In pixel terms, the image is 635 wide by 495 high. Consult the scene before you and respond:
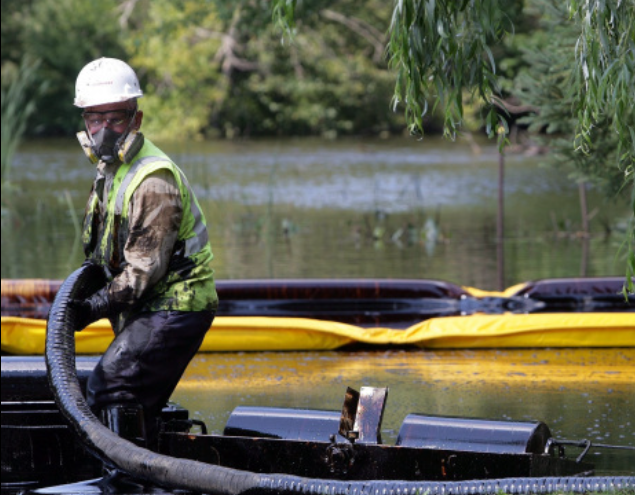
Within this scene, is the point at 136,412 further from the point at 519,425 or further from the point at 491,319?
the point at 491,319

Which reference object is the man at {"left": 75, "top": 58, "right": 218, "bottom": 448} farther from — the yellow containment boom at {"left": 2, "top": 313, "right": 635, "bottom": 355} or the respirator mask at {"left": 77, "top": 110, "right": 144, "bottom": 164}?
the yellow containment boom at {"left": 2, "top": 313, "right": 635, "bottom": 355}

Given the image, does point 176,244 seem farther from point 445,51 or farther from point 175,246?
point 445,51

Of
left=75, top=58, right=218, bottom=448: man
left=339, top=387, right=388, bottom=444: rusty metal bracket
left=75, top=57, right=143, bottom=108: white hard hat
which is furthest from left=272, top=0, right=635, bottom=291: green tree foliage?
left=339, top=387, right=388, bottom=444: rusty metal bracket

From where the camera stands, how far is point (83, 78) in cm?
572

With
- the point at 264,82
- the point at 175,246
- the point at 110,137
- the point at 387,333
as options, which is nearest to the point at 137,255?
the point at 175,246

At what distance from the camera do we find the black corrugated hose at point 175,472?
501cm

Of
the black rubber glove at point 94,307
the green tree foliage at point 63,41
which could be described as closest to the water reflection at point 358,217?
the black rubber glove at point 94,307

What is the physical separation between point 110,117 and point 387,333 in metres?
4.80

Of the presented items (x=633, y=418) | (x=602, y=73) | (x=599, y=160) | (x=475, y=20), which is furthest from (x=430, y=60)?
(x=599, y=160)

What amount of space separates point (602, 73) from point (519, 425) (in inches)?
66.7

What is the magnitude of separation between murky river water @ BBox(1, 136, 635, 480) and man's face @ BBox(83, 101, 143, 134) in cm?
266

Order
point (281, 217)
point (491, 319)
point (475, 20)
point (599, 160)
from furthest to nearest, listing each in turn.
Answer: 1. point (281, 217)
2. point (599, 160)
3. point (491, 319)
4. point (475, 20)

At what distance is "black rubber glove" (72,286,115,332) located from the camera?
575 cm

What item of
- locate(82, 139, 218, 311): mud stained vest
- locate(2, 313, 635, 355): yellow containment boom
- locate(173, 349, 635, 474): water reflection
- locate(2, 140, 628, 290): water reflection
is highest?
locate(82, 139, 218, 311): mud stained vest
